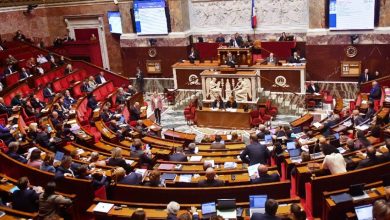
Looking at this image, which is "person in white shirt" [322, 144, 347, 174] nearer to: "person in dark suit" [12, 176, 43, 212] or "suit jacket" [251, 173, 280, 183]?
"suit jacket" [251, 173, 280, 183]

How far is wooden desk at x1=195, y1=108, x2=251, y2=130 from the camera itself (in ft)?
52.7

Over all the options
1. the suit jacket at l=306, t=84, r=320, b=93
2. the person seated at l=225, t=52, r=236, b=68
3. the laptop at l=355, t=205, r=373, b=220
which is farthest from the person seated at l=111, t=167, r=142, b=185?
the suit jacket at l=306, t=84, r=320, b=93

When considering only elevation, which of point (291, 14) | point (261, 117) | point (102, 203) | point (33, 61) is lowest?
point (261, 117)

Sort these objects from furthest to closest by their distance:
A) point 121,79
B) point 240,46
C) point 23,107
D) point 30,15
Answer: point 30,15
point 121,79
point 240,46
point 23,107

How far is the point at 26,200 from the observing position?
749cm

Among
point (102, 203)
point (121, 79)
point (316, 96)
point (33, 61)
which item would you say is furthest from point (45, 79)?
point (102, 203)

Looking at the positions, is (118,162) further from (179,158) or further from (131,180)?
(179,158)

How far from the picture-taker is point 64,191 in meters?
8.26

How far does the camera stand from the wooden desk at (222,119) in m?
16.1

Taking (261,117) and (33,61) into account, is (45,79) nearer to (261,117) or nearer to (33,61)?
(33,61)

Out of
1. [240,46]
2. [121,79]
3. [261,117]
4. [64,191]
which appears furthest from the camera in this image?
[121,79]

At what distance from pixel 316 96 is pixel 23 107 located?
35.5 feet

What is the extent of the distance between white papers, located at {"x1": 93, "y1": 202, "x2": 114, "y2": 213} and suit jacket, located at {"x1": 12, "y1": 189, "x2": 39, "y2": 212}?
1.08 meters

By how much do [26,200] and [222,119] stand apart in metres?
9.88
